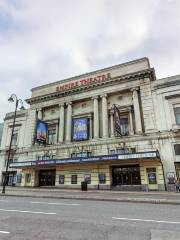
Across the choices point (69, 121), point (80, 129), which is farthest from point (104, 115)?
point (69, 121)

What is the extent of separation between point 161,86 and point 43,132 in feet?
68.2

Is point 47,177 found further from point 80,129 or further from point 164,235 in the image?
point 164,235

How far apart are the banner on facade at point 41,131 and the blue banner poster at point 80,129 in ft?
18.3

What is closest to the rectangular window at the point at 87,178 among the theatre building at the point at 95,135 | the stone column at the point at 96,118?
the theatre building at the point at 95,135

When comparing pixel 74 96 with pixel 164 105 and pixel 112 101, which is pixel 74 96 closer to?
pixel 112 101

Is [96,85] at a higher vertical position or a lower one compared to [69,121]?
higher

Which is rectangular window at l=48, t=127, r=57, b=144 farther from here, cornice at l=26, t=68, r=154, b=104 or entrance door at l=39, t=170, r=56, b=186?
cornice at l=26, t=68, r=154, b=104

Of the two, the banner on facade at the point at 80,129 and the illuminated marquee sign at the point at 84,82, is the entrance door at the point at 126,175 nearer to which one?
the banner on facade at the point at 80,129

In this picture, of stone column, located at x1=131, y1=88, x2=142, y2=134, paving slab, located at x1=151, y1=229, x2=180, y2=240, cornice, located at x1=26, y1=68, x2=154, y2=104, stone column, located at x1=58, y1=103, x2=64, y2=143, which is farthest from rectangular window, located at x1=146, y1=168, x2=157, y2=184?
paving slab, located at x1=151, y1=229, x2=180, y2=240

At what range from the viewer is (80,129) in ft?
108

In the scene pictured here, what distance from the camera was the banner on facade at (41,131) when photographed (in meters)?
33.0

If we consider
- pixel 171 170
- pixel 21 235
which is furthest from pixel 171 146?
pixel 21 235

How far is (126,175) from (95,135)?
25.4 feet

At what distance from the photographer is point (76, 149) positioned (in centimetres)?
3192
